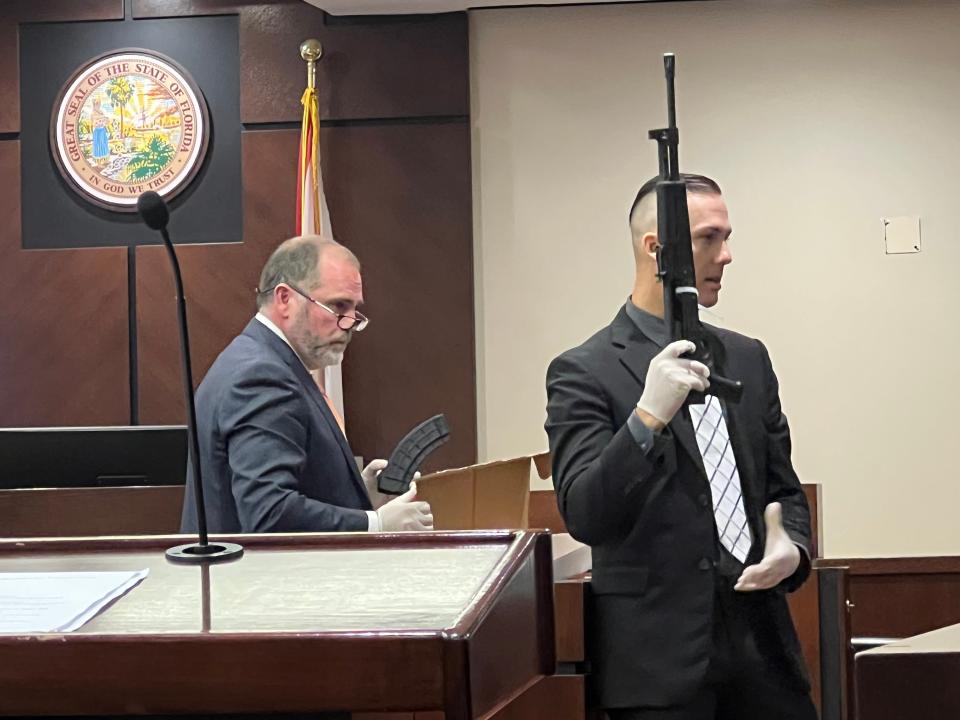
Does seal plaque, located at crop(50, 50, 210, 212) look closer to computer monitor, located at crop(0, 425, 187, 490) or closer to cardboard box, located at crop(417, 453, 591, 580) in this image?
computer monitor, located at crop(0, 425, 187, 490)

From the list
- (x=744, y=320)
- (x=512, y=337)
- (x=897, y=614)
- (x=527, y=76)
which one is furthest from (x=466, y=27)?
(x=897, y=614)

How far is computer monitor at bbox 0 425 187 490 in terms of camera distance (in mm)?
3666

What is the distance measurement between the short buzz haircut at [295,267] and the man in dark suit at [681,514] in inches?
29.0

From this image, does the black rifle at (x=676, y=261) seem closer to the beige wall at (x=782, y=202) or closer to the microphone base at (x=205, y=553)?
the microphone base at (x=205, y=553)

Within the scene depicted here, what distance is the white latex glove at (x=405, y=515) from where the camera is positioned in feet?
8.25

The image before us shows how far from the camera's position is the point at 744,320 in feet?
17.5

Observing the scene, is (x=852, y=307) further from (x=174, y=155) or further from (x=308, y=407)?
(x=308, y=407)

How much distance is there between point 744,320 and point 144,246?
8.00 ft

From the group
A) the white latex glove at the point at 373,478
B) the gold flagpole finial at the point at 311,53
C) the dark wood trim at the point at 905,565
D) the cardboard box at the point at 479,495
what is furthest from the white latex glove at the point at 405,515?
the gold flagpole finial at the point at 311,53

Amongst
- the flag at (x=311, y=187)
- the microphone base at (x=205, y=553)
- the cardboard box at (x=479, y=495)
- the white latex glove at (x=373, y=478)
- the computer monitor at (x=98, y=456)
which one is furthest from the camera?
the flag at (x=311, y=187)

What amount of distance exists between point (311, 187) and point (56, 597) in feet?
13.6

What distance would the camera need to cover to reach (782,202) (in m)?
5.36

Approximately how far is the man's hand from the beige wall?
10.2ft

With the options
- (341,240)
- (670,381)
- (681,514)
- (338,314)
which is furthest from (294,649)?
(341,240)
